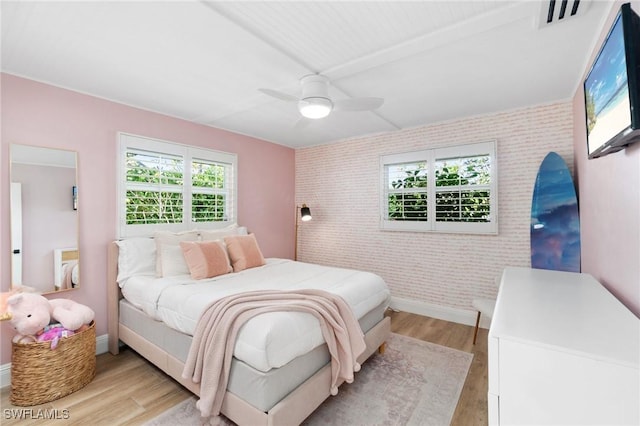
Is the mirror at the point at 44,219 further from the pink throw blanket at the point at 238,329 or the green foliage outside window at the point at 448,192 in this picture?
the green foliage outside window at the point at 448,192

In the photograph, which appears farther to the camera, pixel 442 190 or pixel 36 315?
pixel 442 190

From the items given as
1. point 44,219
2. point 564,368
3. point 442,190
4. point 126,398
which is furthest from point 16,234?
point 442,190

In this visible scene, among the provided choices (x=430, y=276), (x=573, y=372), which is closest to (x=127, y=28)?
(x=573, y=372)

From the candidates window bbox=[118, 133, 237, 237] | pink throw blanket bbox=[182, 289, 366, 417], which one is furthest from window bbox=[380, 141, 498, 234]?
window bbox=[118, 133, 237, 237]

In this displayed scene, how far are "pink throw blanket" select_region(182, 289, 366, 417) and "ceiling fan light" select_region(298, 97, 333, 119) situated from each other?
57.4 inches

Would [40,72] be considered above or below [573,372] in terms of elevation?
above

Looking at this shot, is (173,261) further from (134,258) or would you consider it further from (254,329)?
(254,329)

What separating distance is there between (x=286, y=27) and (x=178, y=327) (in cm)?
224

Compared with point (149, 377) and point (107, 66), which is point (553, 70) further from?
point (149, 377)

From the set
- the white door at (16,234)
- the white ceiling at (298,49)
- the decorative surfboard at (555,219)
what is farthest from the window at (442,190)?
the white door at (16,234)

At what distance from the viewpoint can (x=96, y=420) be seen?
1950 millimetres

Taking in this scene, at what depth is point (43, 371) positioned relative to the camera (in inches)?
83.4

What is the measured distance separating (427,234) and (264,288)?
2.40 meters

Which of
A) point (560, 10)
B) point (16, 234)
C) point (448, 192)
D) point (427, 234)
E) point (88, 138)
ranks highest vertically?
point (560, 10)
